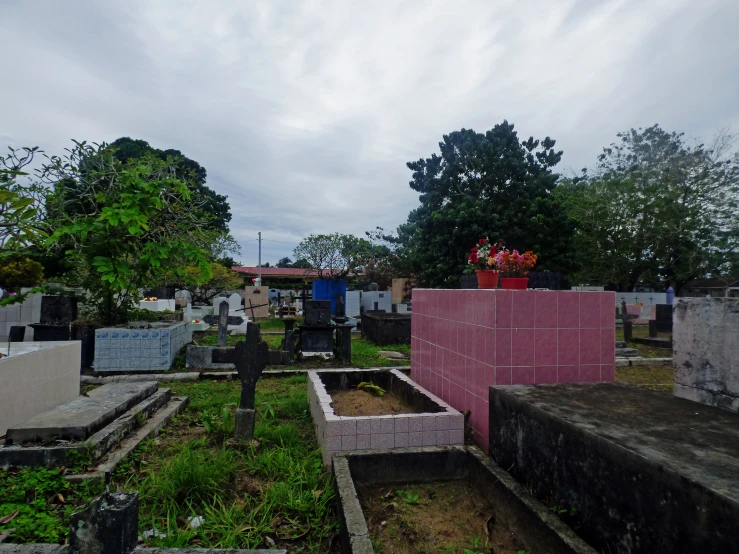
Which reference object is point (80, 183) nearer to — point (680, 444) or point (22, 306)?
point (22, 306)

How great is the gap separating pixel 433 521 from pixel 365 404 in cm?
180

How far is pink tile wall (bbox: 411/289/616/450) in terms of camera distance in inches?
140

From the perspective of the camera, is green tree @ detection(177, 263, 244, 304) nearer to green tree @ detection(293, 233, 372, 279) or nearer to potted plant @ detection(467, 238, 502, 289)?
green tree @ detection(293, 233, 372, 279)

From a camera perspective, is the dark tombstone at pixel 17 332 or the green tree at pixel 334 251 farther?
the green tree at pixel 334 251

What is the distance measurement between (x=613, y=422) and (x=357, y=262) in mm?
17831

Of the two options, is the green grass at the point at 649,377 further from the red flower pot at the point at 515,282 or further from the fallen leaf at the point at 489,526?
the fallen leaf at the point at 489,526

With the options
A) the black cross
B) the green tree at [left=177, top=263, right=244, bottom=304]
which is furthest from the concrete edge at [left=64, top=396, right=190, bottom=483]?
the green tree at [left=177, top=263, right=244, bottom=304]

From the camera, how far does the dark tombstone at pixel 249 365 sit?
4119 millimetres

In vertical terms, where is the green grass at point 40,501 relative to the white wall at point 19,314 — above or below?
below

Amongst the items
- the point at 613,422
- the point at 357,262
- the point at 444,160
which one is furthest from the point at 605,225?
the point at 613,422

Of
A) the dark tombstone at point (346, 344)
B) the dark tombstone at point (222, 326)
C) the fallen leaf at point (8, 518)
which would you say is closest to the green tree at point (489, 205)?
the dark tombstone at point (346, 344)

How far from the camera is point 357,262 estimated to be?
792 inches

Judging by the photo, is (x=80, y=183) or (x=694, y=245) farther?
(x=694, y=245)

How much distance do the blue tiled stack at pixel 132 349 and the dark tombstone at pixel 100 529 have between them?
22.1 feet
